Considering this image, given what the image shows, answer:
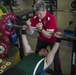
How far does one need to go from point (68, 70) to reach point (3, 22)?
4.13ft

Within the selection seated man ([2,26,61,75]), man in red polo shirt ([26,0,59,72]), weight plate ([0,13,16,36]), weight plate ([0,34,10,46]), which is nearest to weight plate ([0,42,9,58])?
weight plate ([0,34,10,46])

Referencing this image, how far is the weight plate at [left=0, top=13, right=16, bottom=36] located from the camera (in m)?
2.30

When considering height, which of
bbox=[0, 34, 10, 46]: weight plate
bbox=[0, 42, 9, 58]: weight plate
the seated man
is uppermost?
the seated man

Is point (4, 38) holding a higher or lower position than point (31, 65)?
lower

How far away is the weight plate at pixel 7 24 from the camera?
230 centimetres

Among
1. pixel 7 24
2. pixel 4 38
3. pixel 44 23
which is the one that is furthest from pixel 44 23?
pixel 4 38

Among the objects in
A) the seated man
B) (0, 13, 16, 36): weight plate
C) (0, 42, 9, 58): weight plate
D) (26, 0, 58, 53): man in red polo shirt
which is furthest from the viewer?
(0, 42, 9, 58): weight plate

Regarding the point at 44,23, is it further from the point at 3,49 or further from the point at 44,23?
the point at 3,49

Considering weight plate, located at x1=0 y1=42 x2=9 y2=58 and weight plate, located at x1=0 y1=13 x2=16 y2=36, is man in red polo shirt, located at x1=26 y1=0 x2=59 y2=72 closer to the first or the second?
weight plate, located at x1=0 y1=13 x2=16 y2=36

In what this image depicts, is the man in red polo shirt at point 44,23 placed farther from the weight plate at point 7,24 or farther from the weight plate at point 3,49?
the weight plate at point 3,49

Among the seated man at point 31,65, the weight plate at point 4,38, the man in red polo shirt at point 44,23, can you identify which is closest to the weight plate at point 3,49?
the weight plate at point 4,38

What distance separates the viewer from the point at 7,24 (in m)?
2.34

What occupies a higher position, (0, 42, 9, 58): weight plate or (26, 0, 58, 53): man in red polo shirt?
(26, 0, 58, 53): man in red polo shirt

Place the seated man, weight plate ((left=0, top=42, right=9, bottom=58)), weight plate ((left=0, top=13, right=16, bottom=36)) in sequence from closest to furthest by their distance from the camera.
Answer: the seated man → weight plate ((left=0, top=13, right=16, bottom=36)) → weight plate ((left=0, top=42, right=9, bottom=58))
